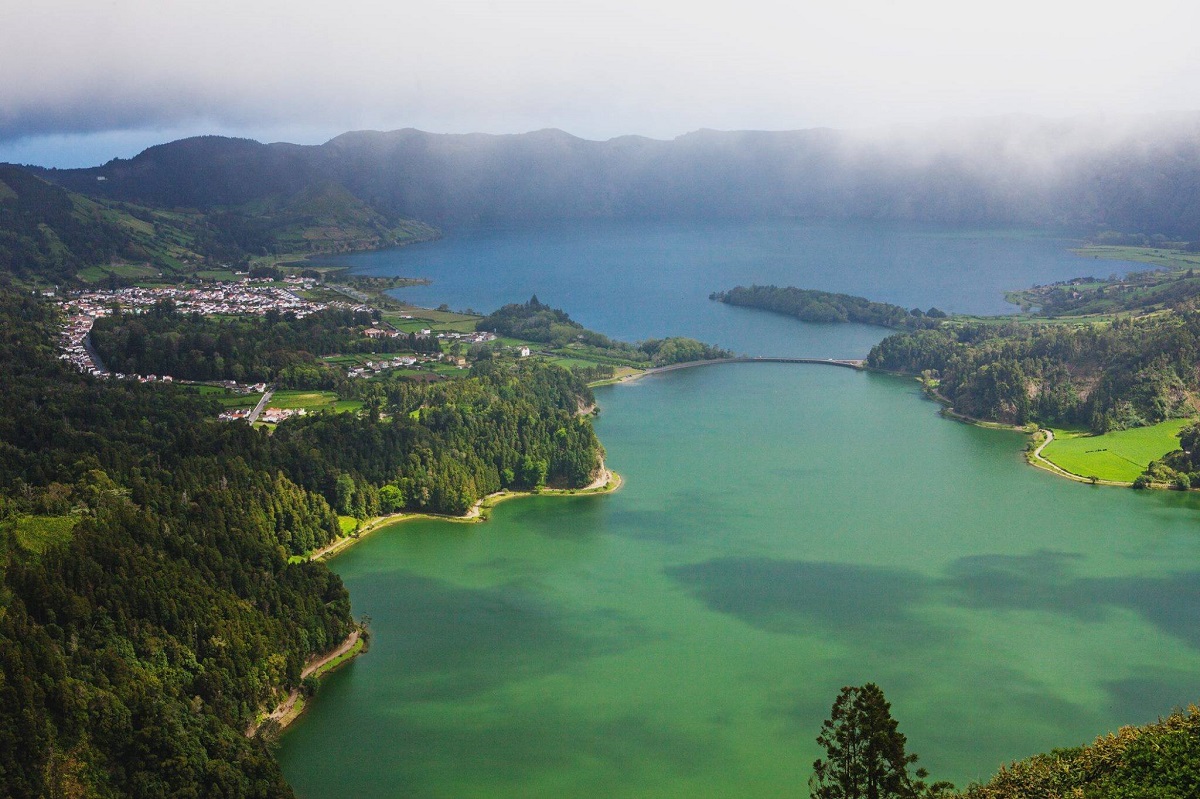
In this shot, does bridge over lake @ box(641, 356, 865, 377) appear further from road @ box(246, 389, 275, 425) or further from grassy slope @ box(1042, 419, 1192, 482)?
road @ box(246, 389, 275, 425)

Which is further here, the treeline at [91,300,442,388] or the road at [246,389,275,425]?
the treeline at [91,300,442,388]

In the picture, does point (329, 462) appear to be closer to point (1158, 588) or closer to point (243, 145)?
point (1158, 588)

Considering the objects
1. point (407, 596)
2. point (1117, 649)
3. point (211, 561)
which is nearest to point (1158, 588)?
point (1117, 649)

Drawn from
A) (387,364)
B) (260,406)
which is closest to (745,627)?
(260,406)

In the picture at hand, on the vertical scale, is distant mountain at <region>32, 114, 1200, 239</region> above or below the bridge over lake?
above

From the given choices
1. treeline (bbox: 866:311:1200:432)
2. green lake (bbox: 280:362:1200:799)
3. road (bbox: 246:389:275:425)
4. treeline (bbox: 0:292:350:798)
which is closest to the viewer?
treeline (bbox: 0:292:350:798)

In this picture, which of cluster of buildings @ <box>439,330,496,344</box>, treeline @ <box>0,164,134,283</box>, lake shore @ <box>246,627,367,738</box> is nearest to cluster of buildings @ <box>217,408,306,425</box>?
lake shore @ <box>246,627,367,738</box>
